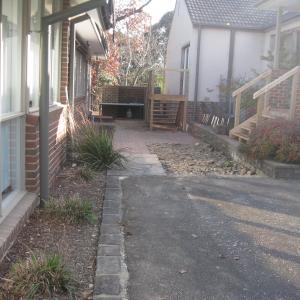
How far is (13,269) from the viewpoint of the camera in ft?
10.9

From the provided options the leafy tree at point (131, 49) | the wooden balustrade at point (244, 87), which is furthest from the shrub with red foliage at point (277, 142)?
the leafy tree at point (131, 49)

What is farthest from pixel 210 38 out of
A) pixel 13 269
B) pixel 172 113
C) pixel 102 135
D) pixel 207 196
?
pixel 13 269

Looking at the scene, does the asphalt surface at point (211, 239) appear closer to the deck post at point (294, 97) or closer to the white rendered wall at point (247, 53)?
the deck post at point (294, 97)

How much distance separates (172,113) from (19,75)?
1298 cm

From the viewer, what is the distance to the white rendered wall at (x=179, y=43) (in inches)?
674

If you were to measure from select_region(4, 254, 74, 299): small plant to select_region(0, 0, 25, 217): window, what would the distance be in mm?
1056

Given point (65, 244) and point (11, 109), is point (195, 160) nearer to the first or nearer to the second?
point (11, 109)

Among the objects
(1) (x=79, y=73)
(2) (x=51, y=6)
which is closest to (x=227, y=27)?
(1) (x=79, y=73)

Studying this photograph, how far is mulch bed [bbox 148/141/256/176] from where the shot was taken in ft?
28.6

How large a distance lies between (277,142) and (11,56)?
5149 millimetres

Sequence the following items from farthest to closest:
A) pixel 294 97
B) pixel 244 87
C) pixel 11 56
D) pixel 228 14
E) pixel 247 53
A: pixel 228 14, pixel 247 53, pixel 244 87, pixel 294 97, pixel 11 56

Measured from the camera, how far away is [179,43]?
19922 mm

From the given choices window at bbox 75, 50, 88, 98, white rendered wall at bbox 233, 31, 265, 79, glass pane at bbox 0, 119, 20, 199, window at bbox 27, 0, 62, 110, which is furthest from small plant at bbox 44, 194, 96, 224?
white rendered wall at bbox 233, 31, 265, 79

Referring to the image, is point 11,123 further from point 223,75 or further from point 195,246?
point 223,75
